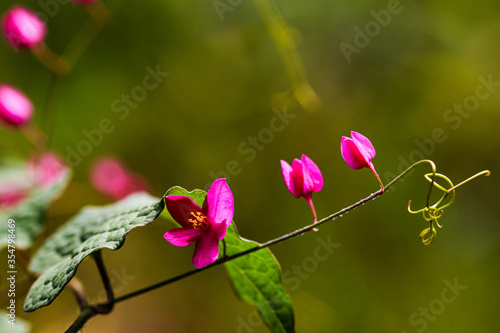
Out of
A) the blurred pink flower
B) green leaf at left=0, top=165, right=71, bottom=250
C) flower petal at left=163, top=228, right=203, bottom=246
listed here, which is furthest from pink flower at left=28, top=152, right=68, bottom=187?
flower petal at left=163, top=228, right=203, bottom=246

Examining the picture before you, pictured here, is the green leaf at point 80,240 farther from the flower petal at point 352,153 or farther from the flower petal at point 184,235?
the flower petal at point 352,153

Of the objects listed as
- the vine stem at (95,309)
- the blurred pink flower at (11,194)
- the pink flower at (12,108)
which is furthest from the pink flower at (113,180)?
the vine stem at (95,309)

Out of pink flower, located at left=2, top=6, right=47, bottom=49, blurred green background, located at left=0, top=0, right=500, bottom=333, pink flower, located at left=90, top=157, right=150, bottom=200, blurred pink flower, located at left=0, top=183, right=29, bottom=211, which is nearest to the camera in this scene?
pink flower, located at left=2, top=6, right=47, bottom=49

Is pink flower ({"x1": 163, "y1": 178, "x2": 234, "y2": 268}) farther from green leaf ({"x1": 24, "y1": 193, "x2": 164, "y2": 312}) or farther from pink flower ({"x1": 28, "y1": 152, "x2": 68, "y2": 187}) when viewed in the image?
pink flower ({"x1": 28, "y1": 152, "x2": 68, "y2": 187})

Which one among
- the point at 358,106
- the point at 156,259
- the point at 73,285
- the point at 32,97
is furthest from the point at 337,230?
the point at 32,97

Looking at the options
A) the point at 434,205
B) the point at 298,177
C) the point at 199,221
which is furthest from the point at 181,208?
the point at 434,205
